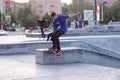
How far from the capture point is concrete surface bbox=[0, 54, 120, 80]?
8.23m

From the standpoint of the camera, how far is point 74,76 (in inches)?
330

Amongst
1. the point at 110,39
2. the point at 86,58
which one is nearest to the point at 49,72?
the point at 86,58

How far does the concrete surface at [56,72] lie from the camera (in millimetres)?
8227

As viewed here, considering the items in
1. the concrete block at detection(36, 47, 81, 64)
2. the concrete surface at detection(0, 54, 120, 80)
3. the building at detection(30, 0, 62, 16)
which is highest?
the building at detection(30, 0, 62, 16)

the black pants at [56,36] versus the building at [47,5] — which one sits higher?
the building at [47,5]

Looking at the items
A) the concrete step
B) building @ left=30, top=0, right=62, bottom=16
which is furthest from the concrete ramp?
building @ left=30, top=0, right=62, bottom=16

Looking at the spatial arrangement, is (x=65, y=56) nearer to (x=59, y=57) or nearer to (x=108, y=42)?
(x=59, y=57)

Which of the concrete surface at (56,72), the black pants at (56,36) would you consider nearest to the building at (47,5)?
the black pants at (56,36)

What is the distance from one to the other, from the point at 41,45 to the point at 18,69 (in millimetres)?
5030

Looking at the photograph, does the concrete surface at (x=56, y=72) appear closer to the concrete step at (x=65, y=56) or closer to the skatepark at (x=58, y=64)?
the skatepark at (x=58, y=64)

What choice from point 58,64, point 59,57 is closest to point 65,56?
point 59,57

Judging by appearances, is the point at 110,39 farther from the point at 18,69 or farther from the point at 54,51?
the point at 18,69

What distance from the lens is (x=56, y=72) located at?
29.7 feet

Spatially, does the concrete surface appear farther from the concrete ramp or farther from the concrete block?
the concrete ramp
